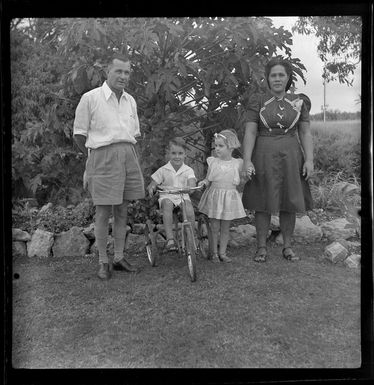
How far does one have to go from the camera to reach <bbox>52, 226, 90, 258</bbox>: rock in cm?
327

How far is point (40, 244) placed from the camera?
10.3 feet

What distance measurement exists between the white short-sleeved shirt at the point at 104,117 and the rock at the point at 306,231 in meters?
1.28

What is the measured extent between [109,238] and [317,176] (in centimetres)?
155

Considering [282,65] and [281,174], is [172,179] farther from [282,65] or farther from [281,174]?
[282,65]

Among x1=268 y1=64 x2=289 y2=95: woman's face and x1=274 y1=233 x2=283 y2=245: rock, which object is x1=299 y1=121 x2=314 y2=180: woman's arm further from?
x1=274 y1=233 x2=283 y2=245: rock

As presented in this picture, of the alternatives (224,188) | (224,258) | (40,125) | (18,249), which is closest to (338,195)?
(224,188)

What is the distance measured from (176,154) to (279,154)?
70cm

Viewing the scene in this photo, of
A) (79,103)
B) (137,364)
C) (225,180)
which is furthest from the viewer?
(225,180)

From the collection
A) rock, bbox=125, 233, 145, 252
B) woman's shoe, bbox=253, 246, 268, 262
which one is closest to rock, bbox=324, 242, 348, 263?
woman's shoe, bbox=253, 246, 268, 262

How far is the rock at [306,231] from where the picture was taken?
3.18m

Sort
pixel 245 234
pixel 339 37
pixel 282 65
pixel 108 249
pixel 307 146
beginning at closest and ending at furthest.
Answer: pixel 339 37 → pixel 282 65 → pixel 307 146 → pixel 245 234 → pixel 108 249

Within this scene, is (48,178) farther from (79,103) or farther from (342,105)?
(342,105)

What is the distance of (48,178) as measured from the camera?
10.2ft

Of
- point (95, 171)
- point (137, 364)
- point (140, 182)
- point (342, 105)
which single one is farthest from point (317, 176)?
point (137, 364)
